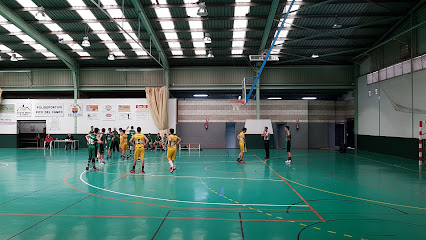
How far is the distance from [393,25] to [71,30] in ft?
79.5

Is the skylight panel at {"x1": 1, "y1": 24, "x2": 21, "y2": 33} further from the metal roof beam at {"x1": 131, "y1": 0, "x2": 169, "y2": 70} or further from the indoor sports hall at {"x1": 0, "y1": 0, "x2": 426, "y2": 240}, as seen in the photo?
the metal roof beam at {"x1": 131, "y1": 0, "x2": 169, "y2": 70}

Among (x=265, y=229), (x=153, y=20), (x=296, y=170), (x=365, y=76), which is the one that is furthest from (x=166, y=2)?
(x=365, y=76)

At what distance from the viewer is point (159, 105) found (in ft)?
86.6

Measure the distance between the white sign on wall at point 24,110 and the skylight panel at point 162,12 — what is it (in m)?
18.1

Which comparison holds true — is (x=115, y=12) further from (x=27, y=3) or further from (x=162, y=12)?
(x=27, y=3)

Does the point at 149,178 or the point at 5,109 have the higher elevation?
the point at 5,109

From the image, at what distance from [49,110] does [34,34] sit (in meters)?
9.53

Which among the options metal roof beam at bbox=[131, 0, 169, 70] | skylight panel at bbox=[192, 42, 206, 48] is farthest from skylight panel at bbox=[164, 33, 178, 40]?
skylight panel at bbox=[192, 42, 206, 48]

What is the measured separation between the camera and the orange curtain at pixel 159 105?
2631 cm

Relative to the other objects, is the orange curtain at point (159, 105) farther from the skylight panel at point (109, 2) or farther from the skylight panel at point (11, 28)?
the skylight panel at point (11, 28)

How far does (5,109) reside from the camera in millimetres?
27312

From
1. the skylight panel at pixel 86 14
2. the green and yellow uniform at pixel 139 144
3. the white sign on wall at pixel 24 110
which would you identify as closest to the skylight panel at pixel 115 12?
Answer: the skylight panel at pixel 86 14

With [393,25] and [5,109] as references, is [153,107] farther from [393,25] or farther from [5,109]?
[393,25]

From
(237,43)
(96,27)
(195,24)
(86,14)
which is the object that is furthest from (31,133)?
(237,43)
